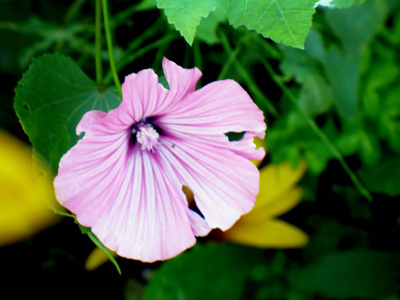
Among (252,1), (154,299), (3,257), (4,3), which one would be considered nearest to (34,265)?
(3,257)

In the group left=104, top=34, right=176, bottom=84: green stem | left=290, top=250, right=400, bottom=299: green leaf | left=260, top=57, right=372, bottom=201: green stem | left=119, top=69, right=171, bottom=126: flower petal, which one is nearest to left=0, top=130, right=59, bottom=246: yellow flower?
left=104, top=34, right=176, bottom=84: green stem

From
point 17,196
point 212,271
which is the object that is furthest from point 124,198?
point 212,271

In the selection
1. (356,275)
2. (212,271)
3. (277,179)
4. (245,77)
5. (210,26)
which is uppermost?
(210,26)

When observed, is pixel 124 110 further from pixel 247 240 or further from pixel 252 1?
pixel 247 240

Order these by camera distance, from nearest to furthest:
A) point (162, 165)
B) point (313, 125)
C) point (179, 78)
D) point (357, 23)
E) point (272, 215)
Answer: point (179, 78), point (162, 165), point (313, 125), point (357, 23), point (272, 215)

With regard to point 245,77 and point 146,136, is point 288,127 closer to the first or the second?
point 245,77

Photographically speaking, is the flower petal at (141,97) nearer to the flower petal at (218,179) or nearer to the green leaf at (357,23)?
the flower petal at (218,179)

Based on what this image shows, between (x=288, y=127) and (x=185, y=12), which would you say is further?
(x=288, y=127)
